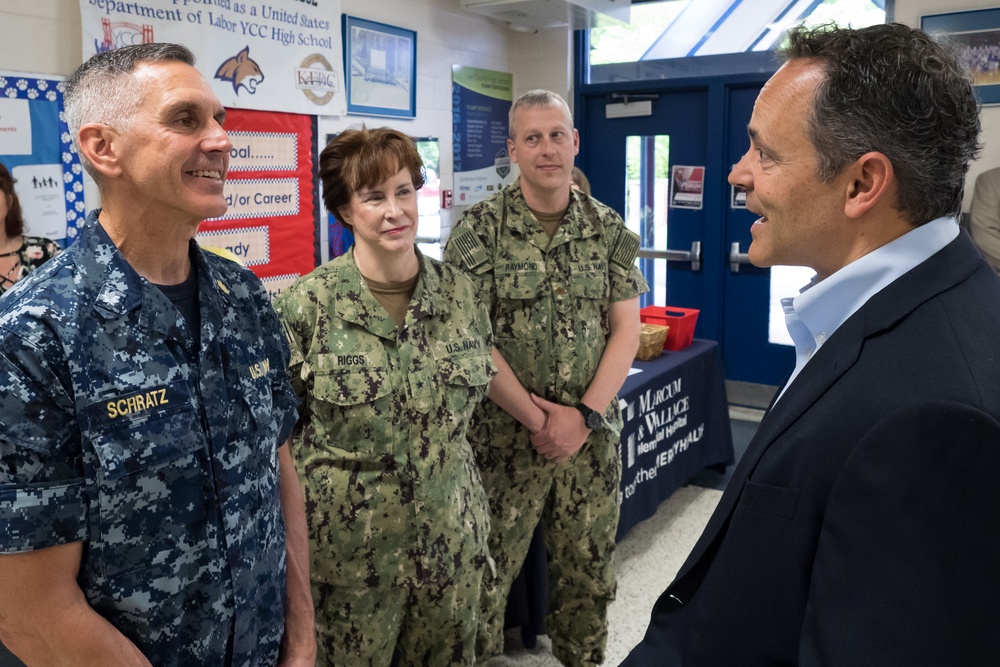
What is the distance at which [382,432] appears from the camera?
175cm

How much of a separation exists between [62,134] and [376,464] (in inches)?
76.7

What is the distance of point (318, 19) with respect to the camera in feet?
12.5

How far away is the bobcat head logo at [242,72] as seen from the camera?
335 cm

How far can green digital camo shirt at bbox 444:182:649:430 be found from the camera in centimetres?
227

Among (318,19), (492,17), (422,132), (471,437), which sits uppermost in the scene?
(492,17)

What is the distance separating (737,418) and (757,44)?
246 centimetres

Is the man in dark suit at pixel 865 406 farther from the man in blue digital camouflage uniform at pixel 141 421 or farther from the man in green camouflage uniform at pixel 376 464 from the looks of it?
the man in green camouflage uniform at pixel 376 464

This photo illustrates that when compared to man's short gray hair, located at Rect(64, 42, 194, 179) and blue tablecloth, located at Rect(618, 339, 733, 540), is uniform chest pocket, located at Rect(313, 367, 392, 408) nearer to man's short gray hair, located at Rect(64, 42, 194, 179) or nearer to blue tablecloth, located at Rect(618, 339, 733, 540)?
man's short gray hair, located at Rect(64, 42, 194, 179)

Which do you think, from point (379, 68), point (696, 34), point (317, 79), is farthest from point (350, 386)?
point (696, 34)

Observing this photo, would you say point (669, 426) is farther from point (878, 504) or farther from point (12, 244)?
point (878, 504)

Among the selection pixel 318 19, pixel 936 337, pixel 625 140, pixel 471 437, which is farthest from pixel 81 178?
pixel 625 140

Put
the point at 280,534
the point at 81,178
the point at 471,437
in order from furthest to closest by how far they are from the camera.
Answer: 1. the point at 81,178
2. the point at 471,437
3. the point at 280,534

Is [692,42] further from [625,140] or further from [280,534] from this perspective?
[280,534]

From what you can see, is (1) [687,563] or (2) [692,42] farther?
(2) [692,42]
